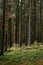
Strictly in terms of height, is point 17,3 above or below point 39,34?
above

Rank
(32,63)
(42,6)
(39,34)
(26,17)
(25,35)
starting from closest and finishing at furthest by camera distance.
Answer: (32,63), (42,6), (26,17), (39,34), (25,35)

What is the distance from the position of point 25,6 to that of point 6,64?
16.9 meters

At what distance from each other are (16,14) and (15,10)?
0.64m

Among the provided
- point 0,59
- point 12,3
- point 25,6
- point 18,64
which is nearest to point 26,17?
point 25,6

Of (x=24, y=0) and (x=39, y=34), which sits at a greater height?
(x=24, y=0)

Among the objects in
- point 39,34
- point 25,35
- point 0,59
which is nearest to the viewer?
point 0,59

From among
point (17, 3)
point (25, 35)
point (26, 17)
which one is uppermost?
point (17, 3)

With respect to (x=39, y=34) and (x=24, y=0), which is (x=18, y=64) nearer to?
(x=24, y=0)

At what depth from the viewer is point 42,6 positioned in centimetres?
2827

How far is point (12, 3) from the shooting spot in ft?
85.1

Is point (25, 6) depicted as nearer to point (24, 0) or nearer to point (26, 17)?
point (24, 0)

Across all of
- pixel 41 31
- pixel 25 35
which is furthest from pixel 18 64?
pixel 25 35

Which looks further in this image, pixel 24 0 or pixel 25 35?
pixel 25 35

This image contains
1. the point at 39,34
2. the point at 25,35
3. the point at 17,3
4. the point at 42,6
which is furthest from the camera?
the point at 25,35
